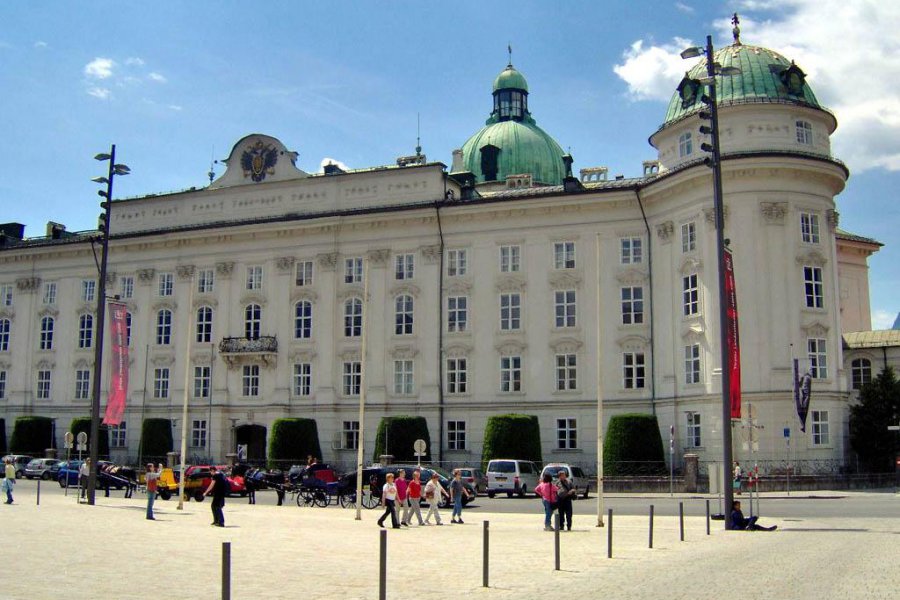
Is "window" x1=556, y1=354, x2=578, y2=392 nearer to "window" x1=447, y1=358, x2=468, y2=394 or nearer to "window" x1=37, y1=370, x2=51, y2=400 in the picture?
"window" x1=447, y1=358, x2=468, y2=394

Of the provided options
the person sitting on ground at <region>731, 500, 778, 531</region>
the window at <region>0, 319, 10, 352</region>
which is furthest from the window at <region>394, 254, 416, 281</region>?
the person sitting on ground at <region>731, 500, 778, 531</region>

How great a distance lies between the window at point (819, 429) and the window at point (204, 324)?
38.1m

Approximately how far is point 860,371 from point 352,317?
105ft

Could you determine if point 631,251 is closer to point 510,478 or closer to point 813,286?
point 813,286

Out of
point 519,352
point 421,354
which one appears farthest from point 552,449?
point 421,354

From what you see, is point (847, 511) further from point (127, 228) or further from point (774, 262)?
point (127, 228)

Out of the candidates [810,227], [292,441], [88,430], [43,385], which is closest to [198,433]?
[88,430]

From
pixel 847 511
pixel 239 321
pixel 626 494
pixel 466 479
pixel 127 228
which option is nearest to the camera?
pixel 847 511

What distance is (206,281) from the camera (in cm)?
6531

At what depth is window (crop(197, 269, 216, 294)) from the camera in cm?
6506

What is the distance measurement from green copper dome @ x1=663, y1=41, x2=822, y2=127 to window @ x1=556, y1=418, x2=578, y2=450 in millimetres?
17955

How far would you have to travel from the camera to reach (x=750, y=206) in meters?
49.9

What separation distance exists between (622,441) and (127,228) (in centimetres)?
3905

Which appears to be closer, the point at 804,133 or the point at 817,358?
the point at 817,358
